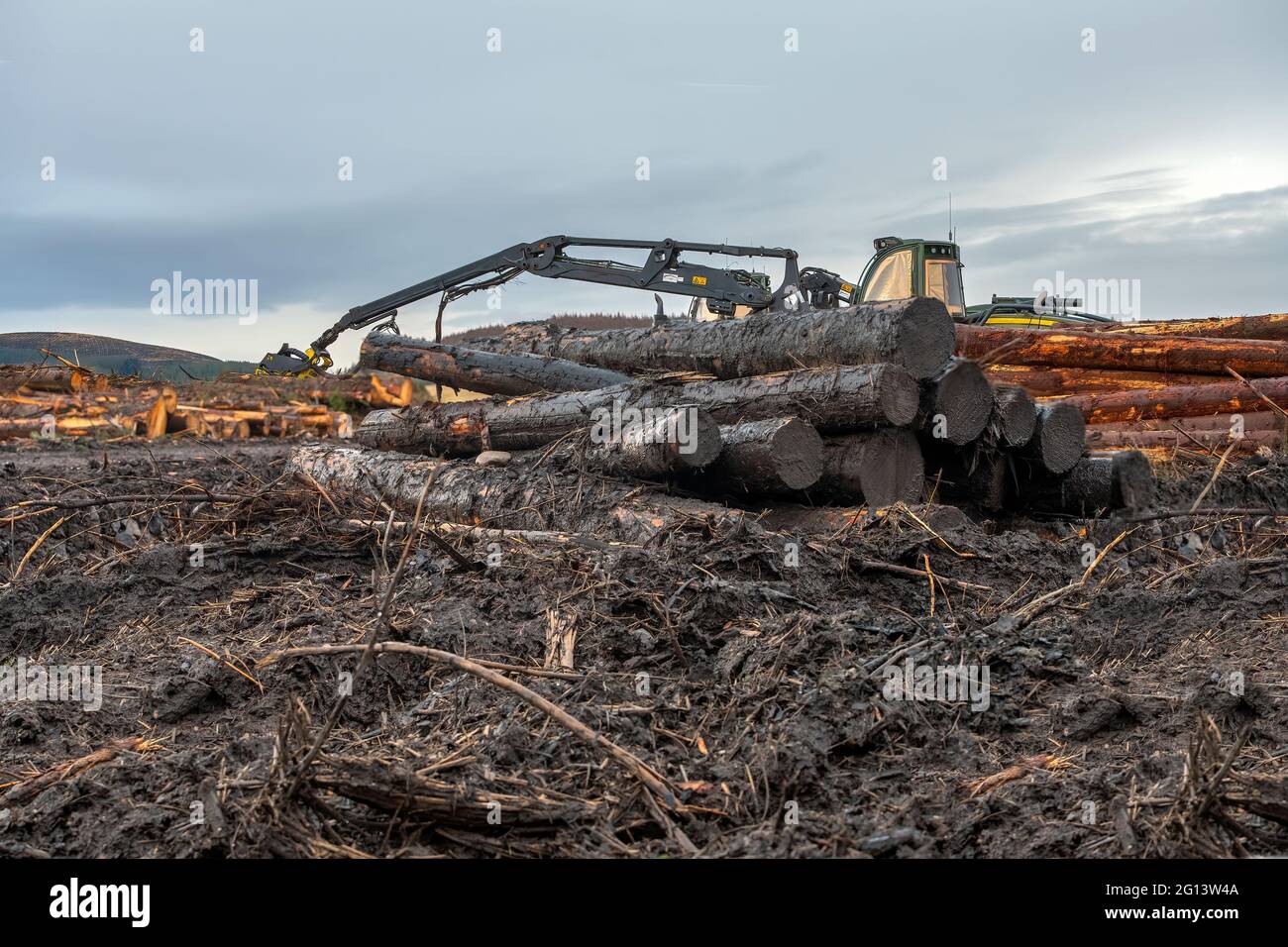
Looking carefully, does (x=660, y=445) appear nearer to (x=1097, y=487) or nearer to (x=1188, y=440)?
(x=1097, y=487)

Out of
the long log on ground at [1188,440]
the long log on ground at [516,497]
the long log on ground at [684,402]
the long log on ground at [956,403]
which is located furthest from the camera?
the long log on ground at [1188,440]

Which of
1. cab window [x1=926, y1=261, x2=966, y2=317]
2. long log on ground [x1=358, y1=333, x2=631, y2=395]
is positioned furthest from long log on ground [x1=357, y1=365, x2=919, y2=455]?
cab window [x1=926, y1=261, x2=966, y2=317]

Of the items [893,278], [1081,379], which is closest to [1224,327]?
[1081,379]

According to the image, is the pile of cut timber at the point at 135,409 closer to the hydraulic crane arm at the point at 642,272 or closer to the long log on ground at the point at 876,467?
the hydraulic crane arm at the point at 642,272

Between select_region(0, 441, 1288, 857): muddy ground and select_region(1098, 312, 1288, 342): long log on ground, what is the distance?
20.2 ft

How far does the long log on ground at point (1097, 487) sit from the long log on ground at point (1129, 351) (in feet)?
13.2

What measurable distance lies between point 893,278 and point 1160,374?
3.34 metres

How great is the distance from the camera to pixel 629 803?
10.0 feet

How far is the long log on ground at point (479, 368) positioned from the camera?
8750 millimetres

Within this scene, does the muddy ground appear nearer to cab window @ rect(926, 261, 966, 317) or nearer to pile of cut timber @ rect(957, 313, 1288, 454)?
pile of cut timber @ rect(957, 313, 1288, 454)

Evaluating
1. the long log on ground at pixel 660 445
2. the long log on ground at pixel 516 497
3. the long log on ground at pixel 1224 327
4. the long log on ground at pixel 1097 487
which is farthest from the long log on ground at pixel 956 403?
the long log on ground at pixel 1224 327
